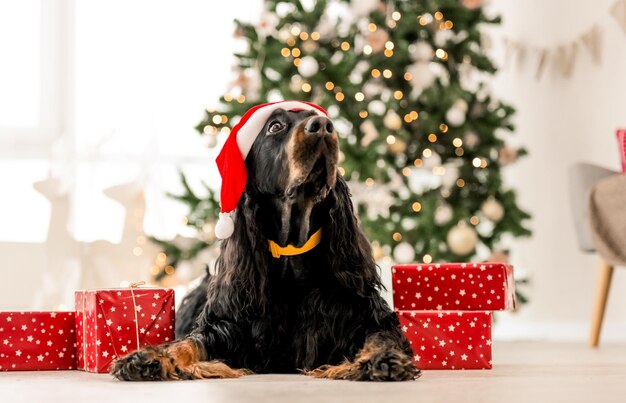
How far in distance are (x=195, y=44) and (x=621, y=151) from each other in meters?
2.60

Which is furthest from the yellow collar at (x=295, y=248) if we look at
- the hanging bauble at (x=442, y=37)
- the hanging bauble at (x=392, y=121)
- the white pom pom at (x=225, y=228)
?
the hanging bauble at (x=442, y=37)

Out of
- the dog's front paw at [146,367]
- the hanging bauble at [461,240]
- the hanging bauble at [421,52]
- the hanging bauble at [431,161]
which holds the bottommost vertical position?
the dog's front paw at [146,367]

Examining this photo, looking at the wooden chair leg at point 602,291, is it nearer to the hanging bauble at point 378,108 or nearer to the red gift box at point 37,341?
the hanging bauble at point 378,108

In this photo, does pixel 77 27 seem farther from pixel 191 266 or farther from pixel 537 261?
pixel 537 261

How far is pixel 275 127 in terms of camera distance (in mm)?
2709

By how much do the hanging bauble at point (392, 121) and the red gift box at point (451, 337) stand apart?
2.12 meters

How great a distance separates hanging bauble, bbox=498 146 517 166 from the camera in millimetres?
5254

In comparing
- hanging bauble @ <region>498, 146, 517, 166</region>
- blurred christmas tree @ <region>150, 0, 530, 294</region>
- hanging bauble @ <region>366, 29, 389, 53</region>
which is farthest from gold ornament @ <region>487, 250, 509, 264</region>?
hanging bauble @ <region>366, 29, 389, 53</region>

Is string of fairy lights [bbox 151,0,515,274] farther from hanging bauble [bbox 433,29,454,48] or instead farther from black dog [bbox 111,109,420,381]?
black dog [bbox 111,109,420,381]

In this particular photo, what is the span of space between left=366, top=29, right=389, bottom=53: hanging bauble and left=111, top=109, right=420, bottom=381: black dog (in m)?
2.46

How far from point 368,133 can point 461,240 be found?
73cm

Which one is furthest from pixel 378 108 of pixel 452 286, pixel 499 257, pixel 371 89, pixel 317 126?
pixel 317 126

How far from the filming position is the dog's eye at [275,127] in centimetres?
270

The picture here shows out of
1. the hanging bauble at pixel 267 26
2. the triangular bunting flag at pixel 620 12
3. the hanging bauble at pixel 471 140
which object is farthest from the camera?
the triangular bunting flag at pixel 620 12
